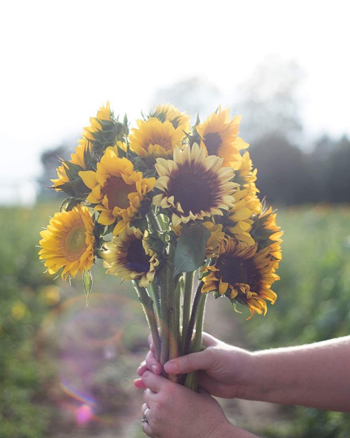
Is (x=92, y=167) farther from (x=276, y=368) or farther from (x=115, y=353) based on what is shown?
(x=115, y=353)

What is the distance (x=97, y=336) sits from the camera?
3936mm

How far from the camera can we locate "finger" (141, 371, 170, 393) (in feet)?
4.01

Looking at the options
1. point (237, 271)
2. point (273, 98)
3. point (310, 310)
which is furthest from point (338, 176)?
point (237, 271)

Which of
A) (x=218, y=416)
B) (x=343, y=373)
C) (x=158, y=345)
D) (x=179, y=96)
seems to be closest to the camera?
(x=218, y=416)

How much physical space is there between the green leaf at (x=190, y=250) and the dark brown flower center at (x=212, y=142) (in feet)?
0.75

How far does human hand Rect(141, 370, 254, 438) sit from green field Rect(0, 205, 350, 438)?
161 centimetres

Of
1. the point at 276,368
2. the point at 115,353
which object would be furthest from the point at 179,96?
the point at 276,368

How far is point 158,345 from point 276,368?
41 centimetres

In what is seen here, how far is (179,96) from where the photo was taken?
792 inches

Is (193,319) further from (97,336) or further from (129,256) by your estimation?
(97,336)

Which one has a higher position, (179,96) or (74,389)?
(179,96)

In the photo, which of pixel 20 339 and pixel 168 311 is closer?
pixel 168 311

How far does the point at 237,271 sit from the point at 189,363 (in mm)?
300

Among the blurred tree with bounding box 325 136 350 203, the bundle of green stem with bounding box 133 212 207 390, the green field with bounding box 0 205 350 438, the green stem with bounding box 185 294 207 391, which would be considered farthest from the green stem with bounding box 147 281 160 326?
the blurred tree with bounding box 325 136 350 203
